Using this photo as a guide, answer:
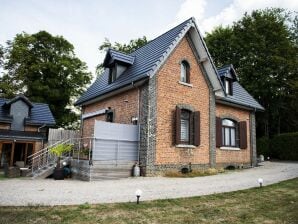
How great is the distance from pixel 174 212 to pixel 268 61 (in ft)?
91.2

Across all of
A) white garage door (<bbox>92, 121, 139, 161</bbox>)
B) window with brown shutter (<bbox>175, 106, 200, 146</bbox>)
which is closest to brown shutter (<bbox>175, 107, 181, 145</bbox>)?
window with brown shutter (<bbox>175, 106, 200, 146</bbox>)

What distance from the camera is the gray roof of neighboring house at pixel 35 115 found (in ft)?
74.6

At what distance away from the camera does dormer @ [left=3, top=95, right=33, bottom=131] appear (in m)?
22.9

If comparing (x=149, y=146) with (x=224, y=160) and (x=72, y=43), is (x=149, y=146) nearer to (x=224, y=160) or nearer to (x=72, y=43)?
(x=224, y=160)

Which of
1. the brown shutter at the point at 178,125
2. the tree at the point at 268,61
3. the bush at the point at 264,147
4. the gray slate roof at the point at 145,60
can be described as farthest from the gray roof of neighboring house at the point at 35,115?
the tree at the point at 268,61

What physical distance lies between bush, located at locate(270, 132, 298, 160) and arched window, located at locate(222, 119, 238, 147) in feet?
28.3

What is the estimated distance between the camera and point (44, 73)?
1316 inches

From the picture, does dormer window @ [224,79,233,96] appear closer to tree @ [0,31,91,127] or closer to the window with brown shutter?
the window with brown shutter

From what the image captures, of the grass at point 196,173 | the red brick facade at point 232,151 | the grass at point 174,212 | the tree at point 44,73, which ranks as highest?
the tree at point 44,73

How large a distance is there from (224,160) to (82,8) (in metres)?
11.8

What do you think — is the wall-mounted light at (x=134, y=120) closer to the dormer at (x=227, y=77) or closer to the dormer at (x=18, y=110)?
the dormer at (x=227, y=77)

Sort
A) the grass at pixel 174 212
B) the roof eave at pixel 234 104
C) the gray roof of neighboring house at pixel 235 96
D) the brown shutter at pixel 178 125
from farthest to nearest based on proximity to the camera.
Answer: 1. the gray roof of neighboring house at pixel 235 96
2. the roof eave at pixel 234 104
3. the brown shutter at pixel 178 125
4. the grass at pixel 174 212

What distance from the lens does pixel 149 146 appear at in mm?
12680

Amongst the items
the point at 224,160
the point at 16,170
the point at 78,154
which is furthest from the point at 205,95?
the point at 16,170
